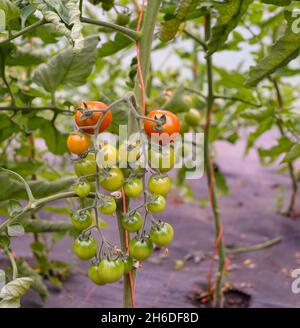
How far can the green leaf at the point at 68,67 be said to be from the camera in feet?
3.23

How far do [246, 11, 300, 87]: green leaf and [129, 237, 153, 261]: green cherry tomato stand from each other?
0.37 m

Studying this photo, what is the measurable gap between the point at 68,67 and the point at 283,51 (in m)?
0.42

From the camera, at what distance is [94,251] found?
70 centimetres

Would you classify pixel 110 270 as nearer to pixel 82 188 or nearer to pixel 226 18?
pixel 82 188

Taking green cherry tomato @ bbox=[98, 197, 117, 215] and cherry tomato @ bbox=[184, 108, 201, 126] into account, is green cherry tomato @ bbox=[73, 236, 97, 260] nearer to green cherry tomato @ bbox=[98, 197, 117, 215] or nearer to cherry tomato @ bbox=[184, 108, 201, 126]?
green cherry tomato @ bbox=[98, 197, 117, 215]

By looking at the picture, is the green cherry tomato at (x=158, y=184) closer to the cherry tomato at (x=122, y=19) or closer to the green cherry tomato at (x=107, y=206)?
the green cherry tomato at (x=107, y=206)

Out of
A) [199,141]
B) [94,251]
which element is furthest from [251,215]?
[94,251]

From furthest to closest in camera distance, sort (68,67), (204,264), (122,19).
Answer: (204,264) → (122,19) → (68,67)

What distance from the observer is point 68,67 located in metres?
1.00

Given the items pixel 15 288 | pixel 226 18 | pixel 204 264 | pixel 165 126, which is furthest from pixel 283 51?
pixel 204 264

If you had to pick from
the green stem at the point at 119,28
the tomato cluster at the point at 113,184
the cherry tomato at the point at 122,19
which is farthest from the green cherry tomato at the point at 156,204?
the cherry tomato at the point at 122,19

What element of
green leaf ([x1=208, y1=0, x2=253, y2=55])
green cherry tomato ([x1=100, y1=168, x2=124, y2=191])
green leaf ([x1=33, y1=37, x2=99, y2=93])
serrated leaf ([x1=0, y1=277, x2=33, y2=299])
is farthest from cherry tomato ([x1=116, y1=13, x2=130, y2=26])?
serrated leaf ([x1=0, y1=277, x2=33, y2=299])

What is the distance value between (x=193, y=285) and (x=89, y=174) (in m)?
0.93
